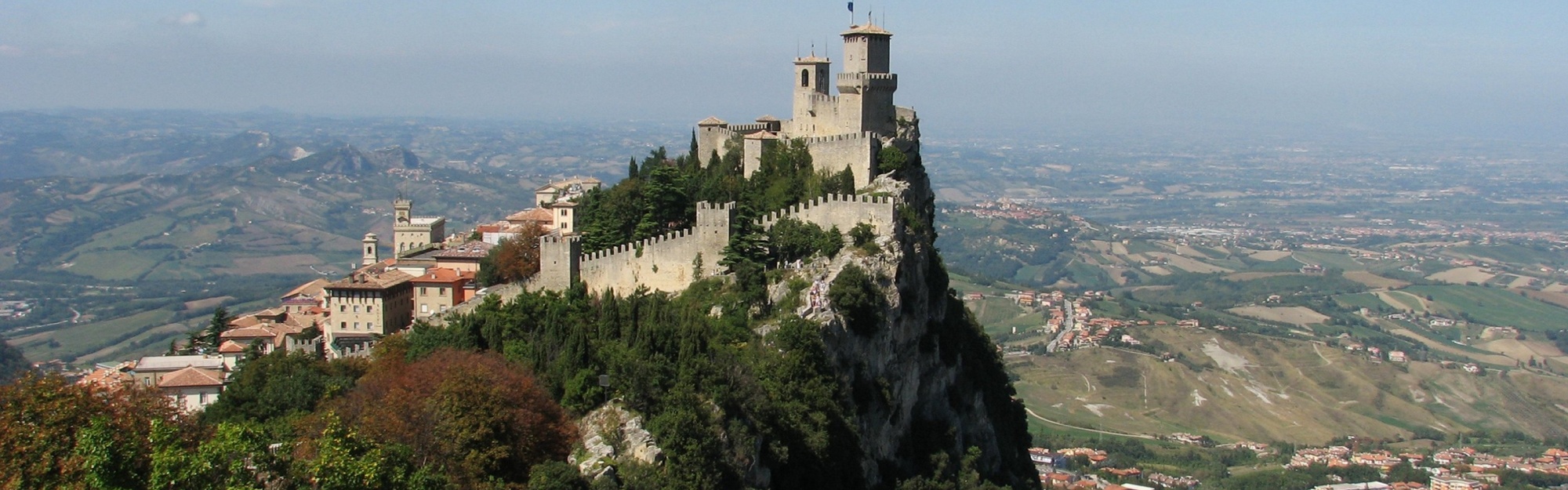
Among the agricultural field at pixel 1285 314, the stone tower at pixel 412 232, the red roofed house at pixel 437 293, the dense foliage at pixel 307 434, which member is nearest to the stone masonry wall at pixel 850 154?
the red roofed house at pixel 437 293

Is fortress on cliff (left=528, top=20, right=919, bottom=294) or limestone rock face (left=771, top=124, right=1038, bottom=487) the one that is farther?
fortress on cliff (left=528, top=20, right=919, bottom=294)

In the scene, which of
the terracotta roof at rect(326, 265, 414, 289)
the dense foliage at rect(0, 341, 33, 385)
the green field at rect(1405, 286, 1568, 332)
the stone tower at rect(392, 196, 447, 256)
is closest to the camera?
the terracotta roof at rect(326, 265, 414, 289)

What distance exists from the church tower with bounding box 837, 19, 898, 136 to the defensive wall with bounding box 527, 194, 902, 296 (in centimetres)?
640

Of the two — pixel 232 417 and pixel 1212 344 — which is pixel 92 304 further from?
pixel 232 417

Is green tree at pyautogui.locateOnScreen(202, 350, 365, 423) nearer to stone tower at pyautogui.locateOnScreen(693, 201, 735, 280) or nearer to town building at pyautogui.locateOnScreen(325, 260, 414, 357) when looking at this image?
town building at pyautogui.locateOnScreen(325, 260, 414, 357)

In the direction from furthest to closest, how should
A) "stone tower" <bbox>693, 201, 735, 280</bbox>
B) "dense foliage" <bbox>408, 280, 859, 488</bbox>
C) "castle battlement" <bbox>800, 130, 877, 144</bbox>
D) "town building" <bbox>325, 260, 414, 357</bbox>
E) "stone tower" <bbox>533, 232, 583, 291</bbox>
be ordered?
"castle battlement" <bbox>800, 130, 877, 144</bbox>
"town building" <bbox>325, 260, 414, 357</bbox>
"stone tower" <bbox>533, 232, 583, 291</bbox>
"stone tower" <bbox>693, 201, 735, 280</bbox>
"dense foliage" <bbox>408, 280, 859, 488</bbox>

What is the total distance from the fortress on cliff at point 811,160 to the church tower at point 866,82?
4cm

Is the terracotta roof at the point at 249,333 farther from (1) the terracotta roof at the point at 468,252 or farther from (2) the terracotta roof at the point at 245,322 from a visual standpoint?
(1) the terracotta roof at the point at 468,252

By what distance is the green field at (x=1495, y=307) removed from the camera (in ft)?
565

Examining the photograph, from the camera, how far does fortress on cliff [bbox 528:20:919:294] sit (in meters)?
45.2

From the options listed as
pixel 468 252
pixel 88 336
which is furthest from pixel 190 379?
pixel 88 336

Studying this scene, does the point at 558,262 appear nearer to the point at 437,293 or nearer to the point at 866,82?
the point at 437,293

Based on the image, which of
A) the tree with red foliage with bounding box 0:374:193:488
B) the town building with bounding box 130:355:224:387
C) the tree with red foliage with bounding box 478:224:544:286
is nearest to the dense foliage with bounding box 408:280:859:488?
the tree with red foliage with bounding box 478:224:544:286

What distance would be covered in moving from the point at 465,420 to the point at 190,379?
19273 millimetres
